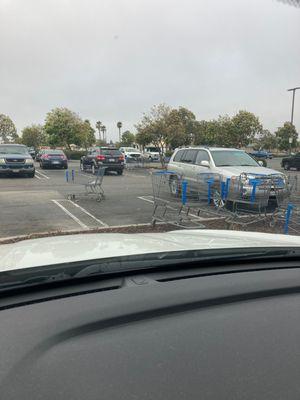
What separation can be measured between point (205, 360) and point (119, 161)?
947 inches

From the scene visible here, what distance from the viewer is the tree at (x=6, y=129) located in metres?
83.3

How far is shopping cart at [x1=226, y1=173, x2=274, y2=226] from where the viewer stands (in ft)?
25.3

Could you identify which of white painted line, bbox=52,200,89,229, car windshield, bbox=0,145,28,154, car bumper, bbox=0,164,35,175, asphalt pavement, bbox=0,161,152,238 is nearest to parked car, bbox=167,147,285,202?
asphalt pavement, bbox=0,161,152,238

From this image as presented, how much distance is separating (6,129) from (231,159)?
269 ft

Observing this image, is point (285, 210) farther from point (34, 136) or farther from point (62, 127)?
point (34, 136)

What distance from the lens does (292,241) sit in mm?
2711

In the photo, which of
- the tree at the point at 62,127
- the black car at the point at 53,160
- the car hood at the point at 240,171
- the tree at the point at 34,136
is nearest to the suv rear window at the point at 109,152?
the black car at the point at 53,160

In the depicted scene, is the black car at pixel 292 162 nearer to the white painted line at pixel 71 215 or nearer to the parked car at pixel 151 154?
the parked car at pixel 151 154

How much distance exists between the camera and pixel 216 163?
1085 cm

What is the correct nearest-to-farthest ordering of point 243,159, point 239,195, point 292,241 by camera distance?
point 292,241
point 239,195
point 243,159

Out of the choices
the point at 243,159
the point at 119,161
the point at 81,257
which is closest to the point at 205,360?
the point at 81,257

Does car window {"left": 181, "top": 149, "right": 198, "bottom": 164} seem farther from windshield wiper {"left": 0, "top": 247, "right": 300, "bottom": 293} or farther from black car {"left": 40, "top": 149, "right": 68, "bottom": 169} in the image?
black car {"left": 40, "top": 149, "right": 68, "bottom": 169}

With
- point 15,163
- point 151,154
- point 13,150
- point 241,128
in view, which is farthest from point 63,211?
point 151,154

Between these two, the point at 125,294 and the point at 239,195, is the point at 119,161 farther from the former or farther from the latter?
the point at 125,294
